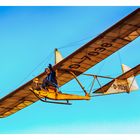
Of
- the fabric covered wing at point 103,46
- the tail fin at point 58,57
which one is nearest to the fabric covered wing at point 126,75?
the fabric covered wing at point 103,46

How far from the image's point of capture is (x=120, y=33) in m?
17.8

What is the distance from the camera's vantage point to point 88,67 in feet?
66.4

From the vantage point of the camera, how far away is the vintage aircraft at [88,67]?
17.5m

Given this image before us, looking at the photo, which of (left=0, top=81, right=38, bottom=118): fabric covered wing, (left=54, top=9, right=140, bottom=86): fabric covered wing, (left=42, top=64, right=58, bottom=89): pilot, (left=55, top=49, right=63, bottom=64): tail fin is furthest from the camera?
(left=0, top=81, right=38, bottom=118): fabric covered wing

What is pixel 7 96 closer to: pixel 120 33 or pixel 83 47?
pixel 83 47

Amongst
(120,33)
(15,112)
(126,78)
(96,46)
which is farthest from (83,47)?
(15,112)

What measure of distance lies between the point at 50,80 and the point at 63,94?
3.29ft

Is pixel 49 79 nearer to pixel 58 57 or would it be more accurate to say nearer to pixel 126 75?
pixel 58 57

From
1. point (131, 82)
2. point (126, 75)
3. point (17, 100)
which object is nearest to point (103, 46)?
point (126, 75)

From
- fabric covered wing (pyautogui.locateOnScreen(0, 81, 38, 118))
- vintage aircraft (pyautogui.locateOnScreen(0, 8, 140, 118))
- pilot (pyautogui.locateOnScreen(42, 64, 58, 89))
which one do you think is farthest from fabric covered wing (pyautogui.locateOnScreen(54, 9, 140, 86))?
fabric covered wing (pyautogui.locateOnScreen(0, 81, 38, 118))

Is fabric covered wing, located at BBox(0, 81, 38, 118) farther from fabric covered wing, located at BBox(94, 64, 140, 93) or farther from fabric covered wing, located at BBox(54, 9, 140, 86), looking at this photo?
fabric covered wing, located at BBox(94, 64, 140, 93)

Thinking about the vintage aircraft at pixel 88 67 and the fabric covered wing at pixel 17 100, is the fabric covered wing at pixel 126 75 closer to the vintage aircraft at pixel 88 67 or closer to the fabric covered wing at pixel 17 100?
the vintage aircraft at pixel 88 67

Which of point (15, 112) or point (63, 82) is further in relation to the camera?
point (15, 112)

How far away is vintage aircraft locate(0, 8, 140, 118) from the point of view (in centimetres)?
1752
